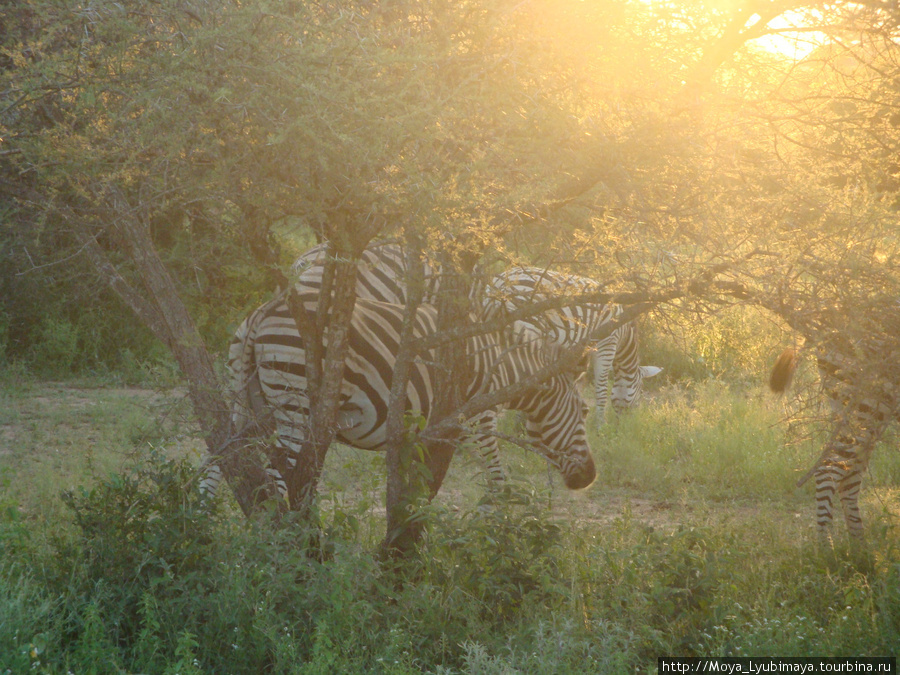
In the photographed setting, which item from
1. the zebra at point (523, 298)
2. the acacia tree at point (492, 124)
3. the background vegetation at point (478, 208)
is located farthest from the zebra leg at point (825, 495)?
the acacia tree at point (492, 124)

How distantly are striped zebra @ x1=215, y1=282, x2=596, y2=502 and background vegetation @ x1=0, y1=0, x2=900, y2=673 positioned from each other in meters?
0.48

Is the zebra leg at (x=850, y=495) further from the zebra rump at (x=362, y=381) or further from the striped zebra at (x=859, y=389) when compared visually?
the zebra rump at (x=362, y=381)

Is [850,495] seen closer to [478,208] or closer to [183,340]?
[478,208]

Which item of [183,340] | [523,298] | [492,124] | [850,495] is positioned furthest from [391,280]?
[850,495]

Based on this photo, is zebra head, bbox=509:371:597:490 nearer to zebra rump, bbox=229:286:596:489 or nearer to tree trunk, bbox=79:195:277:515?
zebra rump, bbox=229:286:596:489

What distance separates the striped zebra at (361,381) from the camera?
4855 mm

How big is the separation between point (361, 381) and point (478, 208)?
1.83 m

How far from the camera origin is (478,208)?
3.82 m

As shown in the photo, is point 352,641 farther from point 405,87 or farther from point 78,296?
point 78,296

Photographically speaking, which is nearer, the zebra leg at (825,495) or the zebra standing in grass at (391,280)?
the zebra standing in grass at (391,280)

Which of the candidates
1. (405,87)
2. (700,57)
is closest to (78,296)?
(405,87)

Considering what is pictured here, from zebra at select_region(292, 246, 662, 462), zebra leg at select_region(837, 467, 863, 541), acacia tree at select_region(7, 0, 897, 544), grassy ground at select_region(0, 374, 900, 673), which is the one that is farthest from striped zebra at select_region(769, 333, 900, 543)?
zebra leg at select_region(837, 467, 863, 541)

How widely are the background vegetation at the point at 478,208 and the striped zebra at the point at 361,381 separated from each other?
18.9 inches

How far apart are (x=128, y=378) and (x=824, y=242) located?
8.55m
